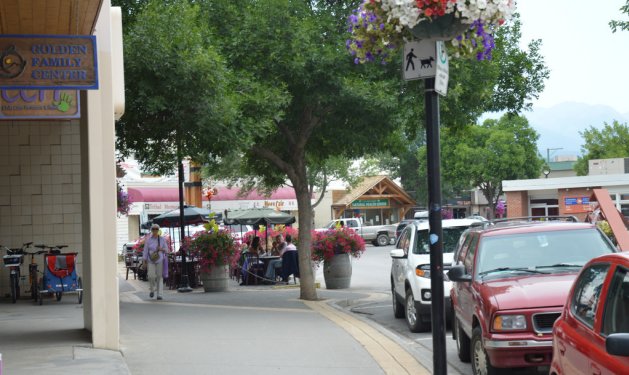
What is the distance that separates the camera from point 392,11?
6.60 meters

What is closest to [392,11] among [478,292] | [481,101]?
[478,292]

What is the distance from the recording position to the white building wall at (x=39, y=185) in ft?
55.5

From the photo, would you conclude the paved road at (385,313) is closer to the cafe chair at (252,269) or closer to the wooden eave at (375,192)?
the cafe chair at (252,269)

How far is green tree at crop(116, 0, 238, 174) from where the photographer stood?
1495cm

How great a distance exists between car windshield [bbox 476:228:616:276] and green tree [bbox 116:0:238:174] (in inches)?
262

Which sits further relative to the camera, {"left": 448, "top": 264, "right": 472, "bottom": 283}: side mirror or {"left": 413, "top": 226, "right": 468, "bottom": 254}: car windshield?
{"left": 413, "top": 226, "right": 468, "bottom": 254}: car windshield

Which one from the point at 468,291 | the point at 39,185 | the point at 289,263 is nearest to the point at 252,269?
the point at 289,263

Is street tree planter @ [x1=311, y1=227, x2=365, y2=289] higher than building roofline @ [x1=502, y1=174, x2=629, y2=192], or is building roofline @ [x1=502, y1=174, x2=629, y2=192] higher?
building roofline @ [x1=502, y1=174, x2=629, y2=192]

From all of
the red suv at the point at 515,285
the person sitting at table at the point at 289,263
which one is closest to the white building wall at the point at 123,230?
the person sitting at table at the point at 289,263

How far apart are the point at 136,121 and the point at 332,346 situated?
6.28 meters

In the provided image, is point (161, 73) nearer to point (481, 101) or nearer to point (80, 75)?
point (80, 75)

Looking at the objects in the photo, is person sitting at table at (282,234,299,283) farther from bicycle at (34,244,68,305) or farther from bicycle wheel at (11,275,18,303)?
bicycle wheel at (11,275,18,303)

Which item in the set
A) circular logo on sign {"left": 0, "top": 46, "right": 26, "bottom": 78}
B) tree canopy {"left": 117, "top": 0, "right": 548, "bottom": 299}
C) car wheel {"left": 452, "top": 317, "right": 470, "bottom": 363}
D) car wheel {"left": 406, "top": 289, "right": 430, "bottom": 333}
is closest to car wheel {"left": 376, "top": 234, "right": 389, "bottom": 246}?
tree canopy {"left": 117, "top": 0, "right": 548, "bottom": 299}

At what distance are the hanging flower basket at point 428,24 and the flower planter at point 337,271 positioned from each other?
16.9m
